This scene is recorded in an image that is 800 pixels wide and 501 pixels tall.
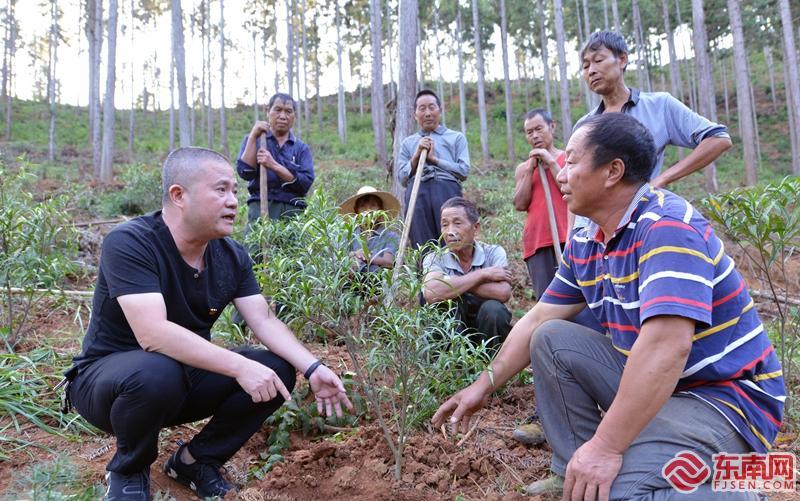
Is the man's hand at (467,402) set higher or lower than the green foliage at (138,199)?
lower

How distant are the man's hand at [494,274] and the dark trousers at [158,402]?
142cm

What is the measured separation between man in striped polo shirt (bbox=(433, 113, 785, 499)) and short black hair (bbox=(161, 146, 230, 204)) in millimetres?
1367

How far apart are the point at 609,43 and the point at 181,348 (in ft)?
8.75

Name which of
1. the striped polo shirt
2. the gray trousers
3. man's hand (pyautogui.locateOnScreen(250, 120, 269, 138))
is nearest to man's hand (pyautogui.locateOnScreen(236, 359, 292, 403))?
the gray trousers

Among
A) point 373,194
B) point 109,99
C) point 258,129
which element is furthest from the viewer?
point 109,99

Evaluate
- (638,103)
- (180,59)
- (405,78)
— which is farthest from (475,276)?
(180,59)

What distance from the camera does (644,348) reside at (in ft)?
5.39

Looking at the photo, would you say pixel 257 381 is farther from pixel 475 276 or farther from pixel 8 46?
pixel 8 46

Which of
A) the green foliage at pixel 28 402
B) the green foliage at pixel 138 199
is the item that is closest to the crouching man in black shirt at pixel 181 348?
the green foliage at pixel 28 402

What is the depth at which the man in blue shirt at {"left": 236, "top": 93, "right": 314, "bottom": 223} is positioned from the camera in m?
4.61

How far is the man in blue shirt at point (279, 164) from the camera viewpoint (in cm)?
461

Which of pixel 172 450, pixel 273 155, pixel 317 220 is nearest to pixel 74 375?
pixel 172 450

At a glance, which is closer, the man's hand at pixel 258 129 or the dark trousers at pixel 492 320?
the dark trousers at pixel 492 320

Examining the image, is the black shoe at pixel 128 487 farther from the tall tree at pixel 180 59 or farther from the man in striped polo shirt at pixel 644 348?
the tall tree at pixel 180 59
